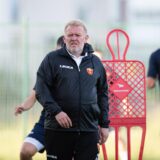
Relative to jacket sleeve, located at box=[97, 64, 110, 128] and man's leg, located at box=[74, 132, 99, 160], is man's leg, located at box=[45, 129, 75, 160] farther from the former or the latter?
jacket sleeve, located at box=[97, 64, 110, 128]

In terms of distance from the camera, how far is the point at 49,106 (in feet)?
23.7

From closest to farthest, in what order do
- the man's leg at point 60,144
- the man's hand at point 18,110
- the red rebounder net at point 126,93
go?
the man's leg at point 60,144 < the man's hand at point 18,110 < the red rebounder net at point 126,93

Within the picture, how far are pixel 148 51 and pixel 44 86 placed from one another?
20.8 ft

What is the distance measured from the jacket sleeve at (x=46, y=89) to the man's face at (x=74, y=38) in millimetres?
255

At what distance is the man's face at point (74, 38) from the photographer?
741 centimetres

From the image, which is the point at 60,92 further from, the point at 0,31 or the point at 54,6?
the point at 54,6

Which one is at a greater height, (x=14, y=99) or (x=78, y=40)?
(x=78, y=40)

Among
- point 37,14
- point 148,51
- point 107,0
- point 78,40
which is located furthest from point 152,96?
point 107,0

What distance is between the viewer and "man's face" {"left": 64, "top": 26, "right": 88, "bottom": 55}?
292 inches

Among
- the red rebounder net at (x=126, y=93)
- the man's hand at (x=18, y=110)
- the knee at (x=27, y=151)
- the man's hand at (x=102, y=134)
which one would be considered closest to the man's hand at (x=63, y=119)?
the man's hand at (x=102, y=134)

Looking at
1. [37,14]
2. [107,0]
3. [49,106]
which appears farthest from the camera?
[107,0]

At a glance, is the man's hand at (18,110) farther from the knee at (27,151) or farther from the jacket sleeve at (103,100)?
the jacket sleeve at (103,100)

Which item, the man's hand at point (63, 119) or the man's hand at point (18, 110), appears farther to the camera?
the man's hand at point (18, 110)

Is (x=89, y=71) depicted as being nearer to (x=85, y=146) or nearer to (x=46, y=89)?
(x=46, y=89)
